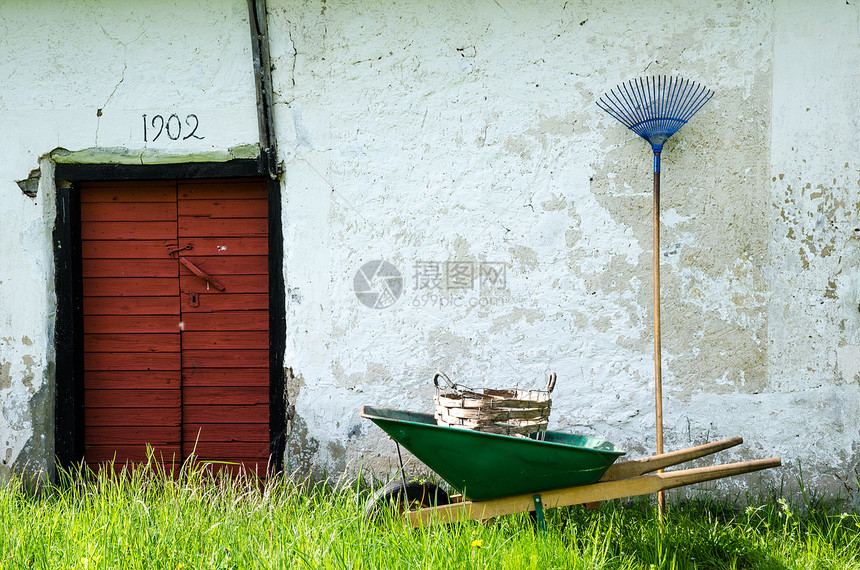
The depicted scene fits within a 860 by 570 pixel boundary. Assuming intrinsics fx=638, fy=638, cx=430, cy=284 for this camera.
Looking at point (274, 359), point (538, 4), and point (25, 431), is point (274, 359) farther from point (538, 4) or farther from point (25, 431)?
point (538, 4)

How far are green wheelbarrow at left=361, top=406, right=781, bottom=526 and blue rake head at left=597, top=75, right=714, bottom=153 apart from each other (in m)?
1.74

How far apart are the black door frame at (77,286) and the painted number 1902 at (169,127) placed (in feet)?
0.55

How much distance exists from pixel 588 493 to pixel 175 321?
→ 8.65ft

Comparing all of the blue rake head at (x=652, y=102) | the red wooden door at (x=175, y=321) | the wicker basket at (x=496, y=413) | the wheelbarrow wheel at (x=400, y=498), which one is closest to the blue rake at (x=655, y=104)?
the blue rake head at (x=652, y=102)

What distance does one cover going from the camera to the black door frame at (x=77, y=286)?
12.2 ft

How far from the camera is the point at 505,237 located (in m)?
3.65

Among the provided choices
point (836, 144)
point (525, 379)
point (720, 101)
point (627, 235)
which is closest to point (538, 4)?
point (720, 101)

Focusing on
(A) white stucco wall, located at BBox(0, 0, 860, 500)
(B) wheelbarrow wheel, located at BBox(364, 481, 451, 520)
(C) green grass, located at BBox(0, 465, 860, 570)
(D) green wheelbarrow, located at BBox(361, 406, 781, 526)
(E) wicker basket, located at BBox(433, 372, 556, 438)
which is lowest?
(C) green grass, located at BBox(0, 465, 860, 570)

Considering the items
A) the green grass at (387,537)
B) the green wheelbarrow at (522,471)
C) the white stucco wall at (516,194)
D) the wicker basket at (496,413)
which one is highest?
the white stucco wall at (516,194)

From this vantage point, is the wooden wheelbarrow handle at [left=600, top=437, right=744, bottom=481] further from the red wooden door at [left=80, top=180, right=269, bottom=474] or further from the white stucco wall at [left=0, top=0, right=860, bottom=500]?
the red wooden door at [left=80, top=180, right=269, bottom=474]

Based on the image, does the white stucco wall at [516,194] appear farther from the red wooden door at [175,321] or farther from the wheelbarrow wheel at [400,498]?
the wheelbarrow wheel at [400,498]

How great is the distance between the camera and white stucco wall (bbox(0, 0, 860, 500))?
352 cm

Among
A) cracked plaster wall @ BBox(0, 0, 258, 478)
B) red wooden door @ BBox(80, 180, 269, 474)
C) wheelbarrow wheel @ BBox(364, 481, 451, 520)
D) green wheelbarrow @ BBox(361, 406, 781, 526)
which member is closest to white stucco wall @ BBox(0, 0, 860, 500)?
cracked plaster wall @ BBox(0, 0, 258, 478)

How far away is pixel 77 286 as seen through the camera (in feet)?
12.6
